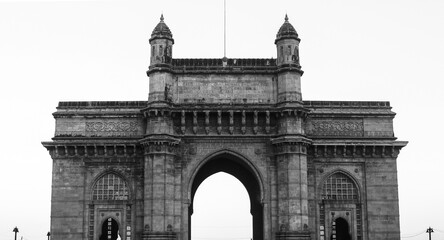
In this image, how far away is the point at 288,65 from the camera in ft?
141

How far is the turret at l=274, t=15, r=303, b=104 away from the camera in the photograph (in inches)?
1677

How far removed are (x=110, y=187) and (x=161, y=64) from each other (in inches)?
327

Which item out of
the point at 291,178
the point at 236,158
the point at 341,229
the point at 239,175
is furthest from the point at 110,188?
the point at 341,229

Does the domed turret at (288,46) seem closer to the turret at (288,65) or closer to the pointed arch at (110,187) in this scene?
the turret at (288,65)

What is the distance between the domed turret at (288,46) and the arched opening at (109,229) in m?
15.1

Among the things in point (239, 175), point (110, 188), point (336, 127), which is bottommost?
point (110, 188)

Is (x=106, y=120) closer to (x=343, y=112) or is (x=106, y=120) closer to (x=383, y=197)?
(x=343, y=112)

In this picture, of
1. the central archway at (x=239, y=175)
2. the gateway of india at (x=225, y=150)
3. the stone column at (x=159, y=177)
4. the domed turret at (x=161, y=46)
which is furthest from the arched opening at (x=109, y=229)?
the domed turret at (x=161, y=46)

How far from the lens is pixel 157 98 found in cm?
4228

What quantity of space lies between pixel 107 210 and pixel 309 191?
41.3 feet

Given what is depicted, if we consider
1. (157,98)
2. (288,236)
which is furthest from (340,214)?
(157,98)

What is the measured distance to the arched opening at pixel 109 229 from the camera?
1764 inches

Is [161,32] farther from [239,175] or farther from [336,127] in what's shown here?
[336,127]

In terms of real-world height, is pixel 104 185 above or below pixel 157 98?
below
